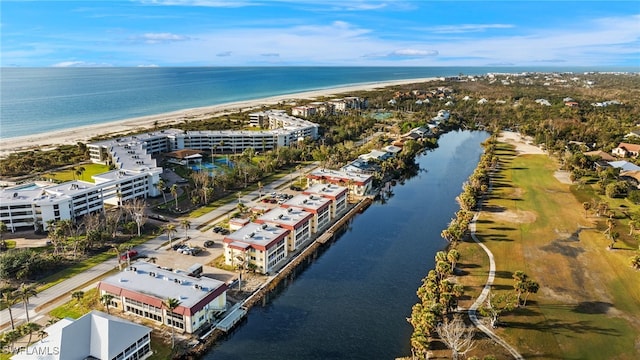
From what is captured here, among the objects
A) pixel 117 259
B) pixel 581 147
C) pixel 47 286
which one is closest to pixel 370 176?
pixel 117 259

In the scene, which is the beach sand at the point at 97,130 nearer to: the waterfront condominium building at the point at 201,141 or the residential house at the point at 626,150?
the waterfront condominium building at the point at 201,141

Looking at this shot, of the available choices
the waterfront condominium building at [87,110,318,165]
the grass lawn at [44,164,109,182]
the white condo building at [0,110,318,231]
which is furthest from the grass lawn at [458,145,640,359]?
the grass lawn at [44,164,109,182]

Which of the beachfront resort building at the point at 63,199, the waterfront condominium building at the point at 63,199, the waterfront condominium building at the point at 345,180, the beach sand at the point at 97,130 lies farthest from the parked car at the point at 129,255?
the beach sand at the point at 97,130

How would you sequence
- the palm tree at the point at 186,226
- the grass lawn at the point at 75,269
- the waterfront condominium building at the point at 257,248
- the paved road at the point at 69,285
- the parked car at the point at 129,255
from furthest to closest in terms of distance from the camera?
the palm tree at the point at 186,226 → the parked car at the point at 129,255 → the waterfront condominium building at the point at 257,248 → the grass lawn at the point at 75,269 → the paved road at the point at 69,285

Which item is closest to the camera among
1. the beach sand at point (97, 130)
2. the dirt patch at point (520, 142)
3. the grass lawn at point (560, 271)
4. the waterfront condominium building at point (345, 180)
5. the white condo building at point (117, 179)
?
the grass lawn at point (560, 271)

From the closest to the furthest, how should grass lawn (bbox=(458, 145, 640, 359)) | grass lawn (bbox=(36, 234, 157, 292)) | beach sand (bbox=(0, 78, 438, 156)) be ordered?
grass lawn (bbox=(458, 145, 640, 359)), grass lawn (bbox=(36, 234, 157, 292)), beach sand (bbox=(0, 78, 438, 156))

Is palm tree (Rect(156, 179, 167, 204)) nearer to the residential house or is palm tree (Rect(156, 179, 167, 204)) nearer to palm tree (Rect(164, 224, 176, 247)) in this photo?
palm tree (Rect(164, 224, 176, 247))
